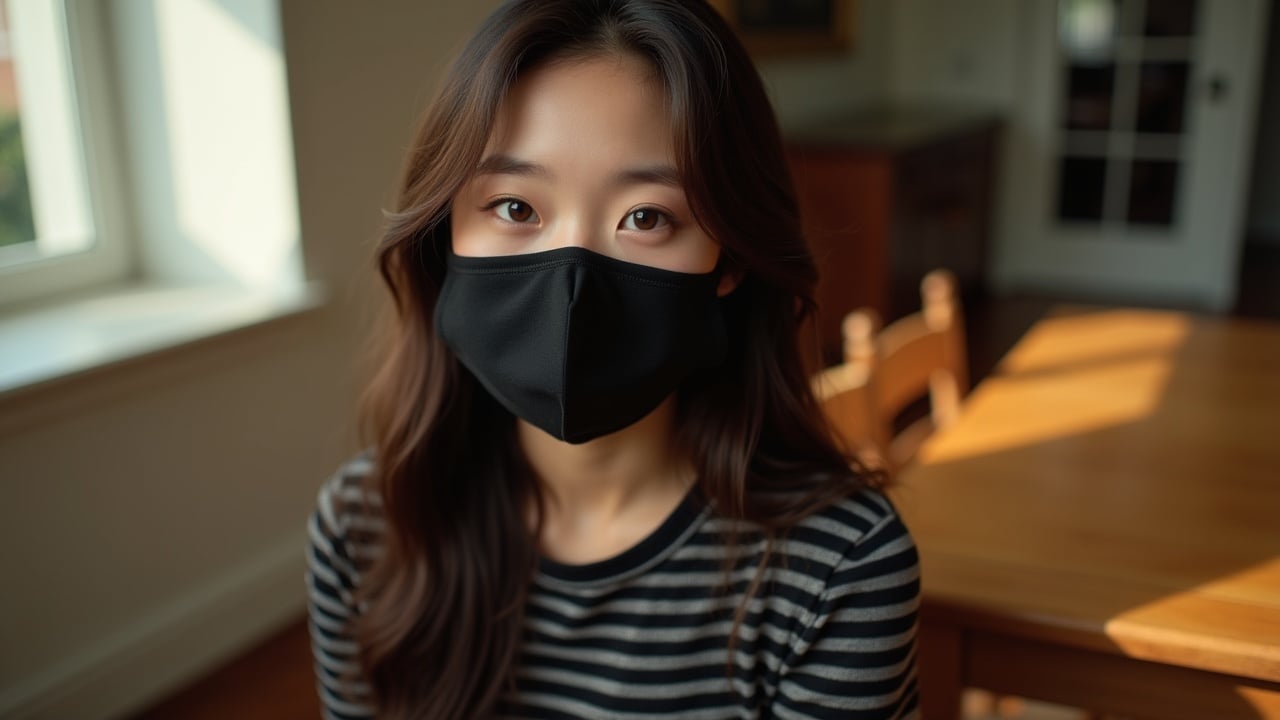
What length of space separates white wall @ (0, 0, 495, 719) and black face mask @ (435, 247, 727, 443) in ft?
2.65

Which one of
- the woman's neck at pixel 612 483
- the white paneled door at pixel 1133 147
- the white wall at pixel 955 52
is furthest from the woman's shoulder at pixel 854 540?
the white wall at pixel 955 52

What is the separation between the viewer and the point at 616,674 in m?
0.97

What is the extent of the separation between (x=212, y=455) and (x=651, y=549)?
1.50 metres

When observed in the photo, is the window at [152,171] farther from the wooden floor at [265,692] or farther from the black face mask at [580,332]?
the black face mask at [580,332]

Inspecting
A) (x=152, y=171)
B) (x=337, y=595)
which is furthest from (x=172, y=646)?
(x=337, y=595)

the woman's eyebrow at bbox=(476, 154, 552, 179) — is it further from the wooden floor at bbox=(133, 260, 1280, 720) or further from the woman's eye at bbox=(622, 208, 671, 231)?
the wooden floor at bbox=(133, 260, 1280, 720)

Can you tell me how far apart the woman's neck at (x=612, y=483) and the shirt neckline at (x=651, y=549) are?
14 mm

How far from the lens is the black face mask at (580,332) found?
0.87 m

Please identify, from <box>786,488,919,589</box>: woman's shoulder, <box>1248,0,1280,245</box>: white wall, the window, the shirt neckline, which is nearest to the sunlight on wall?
the window

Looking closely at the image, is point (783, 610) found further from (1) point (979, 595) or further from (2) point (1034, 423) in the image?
(2) point (1034, 423)

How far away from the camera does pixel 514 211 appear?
90cm

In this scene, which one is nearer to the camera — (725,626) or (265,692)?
(725,626)

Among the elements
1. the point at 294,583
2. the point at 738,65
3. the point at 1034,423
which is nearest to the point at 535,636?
the point at 738,65

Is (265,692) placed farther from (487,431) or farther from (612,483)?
(612,483)
